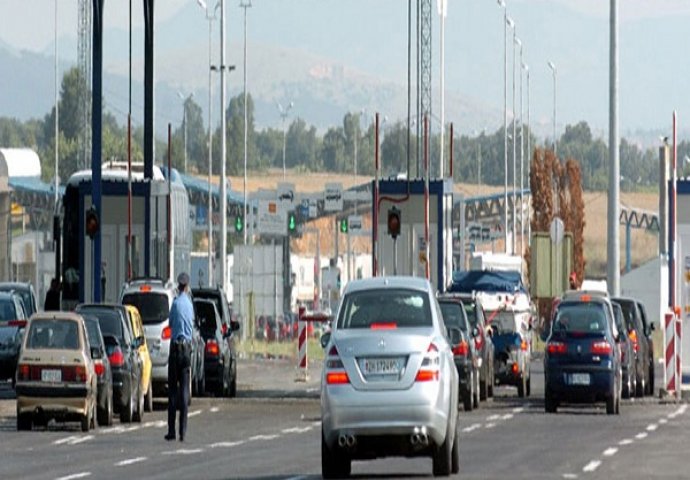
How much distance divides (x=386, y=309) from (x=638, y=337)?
2488cm

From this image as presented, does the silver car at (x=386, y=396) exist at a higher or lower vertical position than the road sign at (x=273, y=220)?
lower

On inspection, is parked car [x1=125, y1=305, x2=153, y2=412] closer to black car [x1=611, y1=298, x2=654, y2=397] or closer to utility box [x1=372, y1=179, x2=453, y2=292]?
black car [x1=611, y1=298, x2=654, y2=397]

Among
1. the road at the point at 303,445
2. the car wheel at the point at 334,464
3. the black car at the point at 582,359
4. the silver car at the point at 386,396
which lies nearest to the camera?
the silver car at the point at 386,396

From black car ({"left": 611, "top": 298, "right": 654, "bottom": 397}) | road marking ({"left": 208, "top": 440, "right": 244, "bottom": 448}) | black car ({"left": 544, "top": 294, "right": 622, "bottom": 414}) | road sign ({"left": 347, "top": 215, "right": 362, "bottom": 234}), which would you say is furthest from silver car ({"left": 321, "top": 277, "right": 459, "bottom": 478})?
road sign ({"left": 347, "top": 215, "right": 362, "bottom": 234})

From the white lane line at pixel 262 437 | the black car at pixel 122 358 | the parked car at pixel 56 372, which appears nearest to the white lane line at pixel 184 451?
the white lane line at pixel 262 437

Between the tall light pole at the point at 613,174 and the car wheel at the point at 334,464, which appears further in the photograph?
the tall light pole at the point at 613,174

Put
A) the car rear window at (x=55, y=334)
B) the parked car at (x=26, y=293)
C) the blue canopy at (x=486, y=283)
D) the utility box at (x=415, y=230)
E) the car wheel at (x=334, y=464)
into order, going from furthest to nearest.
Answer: the utility box at (x=415, y=230) < the blue canopy at (x=486, y=283) < the parked car at (x=26, y=293) < the car rear window at (x=55, y=334) < the car wheel at (x=334, y=464)

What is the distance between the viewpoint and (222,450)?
32.8m

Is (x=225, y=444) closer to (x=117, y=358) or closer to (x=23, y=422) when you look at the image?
(x=23, y=422)

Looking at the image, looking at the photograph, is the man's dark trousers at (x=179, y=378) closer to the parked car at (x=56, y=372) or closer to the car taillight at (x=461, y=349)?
the parked car at (x=56, y=372)

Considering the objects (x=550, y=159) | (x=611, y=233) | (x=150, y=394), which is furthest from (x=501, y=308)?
(x=550, y=159)

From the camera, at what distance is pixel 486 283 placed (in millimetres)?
59031

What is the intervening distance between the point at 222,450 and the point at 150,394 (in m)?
11.8

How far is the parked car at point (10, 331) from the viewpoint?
5044 centimetres
